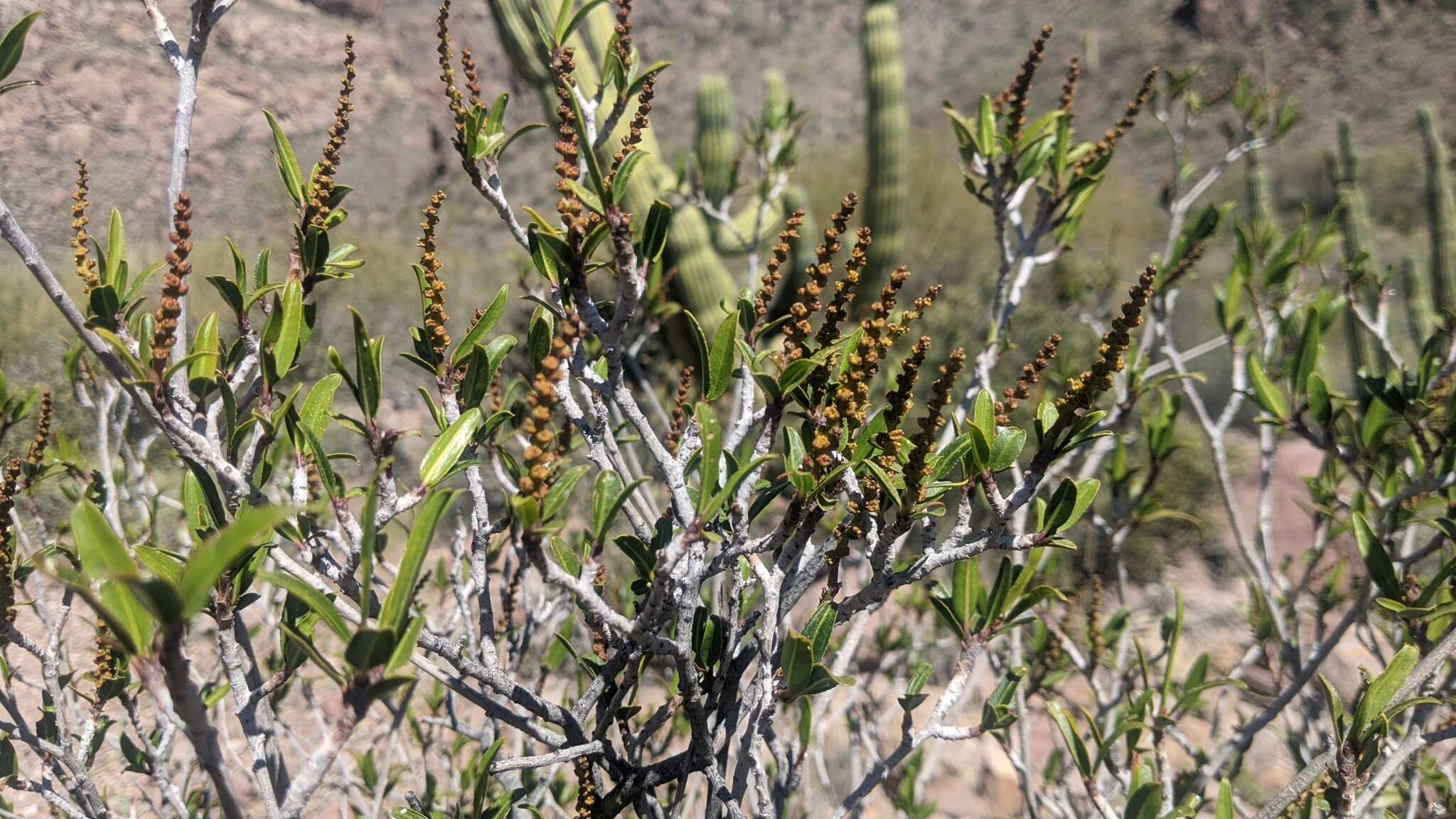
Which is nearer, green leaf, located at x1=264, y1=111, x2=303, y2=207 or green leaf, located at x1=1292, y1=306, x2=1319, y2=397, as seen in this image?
green leaf, located at x1=264, y1=111, x2=303, y2=207

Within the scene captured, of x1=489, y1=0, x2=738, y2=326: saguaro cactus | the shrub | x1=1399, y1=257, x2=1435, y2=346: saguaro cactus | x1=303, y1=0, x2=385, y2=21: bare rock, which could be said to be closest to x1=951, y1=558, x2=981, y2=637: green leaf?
the shrub

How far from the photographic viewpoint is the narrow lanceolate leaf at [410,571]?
0.59m

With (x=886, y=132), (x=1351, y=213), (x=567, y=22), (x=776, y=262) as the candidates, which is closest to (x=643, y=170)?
(x=886, y=132)

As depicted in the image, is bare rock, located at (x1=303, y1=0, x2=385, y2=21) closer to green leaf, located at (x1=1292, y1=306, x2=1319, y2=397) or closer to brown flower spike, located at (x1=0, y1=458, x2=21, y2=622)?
brown flower spike, located at (x1=0, y1=458, x2=21, y2=622)

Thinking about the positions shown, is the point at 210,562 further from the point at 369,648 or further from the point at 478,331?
the point at 478,331

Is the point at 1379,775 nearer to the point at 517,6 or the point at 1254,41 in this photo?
the point at 517,6

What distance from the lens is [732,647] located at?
100cm

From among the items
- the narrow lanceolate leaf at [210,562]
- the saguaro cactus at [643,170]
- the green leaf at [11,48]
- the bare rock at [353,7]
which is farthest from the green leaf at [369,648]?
the bare rock at [353,7]

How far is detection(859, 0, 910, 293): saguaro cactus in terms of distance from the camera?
→ 768cm

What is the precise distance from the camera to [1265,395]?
5.44 ft

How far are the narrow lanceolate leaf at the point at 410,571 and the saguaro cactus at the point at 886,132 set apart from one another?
24.1ft

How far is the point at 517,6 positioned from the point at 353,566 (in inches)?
216

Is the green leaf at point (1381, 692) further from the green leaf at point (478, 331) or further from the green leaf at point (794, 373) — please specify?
the green leaf at point (478, 331)

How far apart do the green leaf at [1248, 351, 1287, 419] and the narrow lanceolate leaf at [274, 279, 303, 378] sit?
1.89 m
